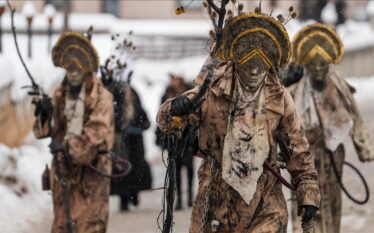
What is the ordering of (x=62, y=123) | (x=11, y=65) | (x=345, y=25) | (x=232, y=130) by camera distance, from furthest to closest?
(x=345, y=25) → (x=11, y=65) → (x=62, y=123) → (x=232, y=130)

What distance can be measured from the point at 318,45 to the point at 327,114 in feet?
2.07

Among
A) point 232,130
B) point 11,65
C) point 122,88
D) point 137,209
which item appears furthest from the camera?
point 11,65

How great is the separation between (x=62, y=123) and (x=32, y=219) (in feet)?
10.6

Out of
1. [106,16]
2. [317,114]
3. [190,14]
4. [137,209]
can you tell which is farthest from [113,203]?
[190,14]

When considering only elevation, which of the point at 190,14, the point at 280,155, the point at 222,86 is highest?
the point at 222,86

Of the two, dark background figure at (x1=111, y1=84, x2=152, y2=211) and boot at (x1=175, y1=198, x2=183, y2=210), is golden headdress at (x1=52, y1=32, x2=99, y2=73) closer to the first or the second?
dark background figure at (x1=111, y1=84, x2=152, y2=211)

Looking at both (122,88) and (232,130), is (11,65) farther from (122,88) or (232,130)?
A: (232,130)

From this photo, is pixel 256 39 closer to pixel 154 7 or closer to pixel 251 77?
pixel 251 77

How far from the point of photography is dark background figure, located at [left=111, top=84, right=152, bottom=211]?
1336 cm

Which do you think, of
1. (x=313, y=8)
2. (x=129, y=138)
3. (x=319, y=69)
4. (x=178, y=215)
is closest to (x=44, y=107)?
(x=319, y=69)

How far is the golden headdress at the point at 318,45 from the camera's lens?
10844 mm

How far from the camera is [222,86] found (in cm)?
750

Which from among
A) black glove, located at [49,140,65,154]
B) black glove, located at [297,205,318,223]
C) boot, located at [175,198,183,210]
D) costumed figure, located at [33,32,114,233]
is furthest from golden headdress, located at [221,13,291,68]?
boot, located at [175,198,183,210]

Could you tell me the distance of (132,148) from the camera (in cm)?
1480
